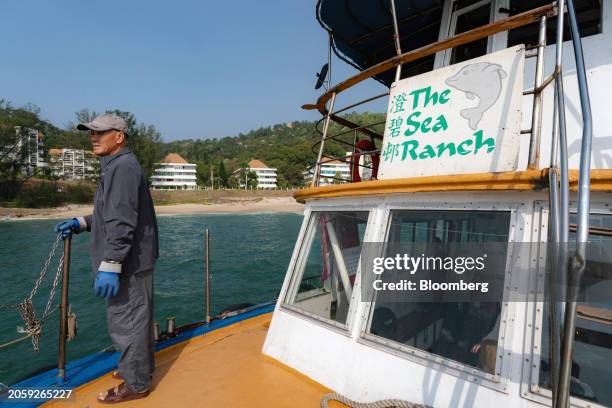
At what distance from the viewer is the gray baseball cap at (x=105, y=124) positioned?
9.62 feet

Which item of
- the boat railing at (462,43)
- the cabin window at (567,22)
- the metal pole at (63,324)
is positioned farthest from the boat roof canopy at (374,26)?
the metal pole at (63,324)

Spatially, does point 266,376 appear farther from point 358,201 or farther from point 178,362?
point 358,201

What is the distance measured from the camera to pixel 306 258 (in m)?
3.61

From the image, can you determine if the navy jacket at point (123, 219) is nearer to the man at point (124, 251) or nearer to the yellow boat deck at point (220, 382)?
the man at point (124, 251)

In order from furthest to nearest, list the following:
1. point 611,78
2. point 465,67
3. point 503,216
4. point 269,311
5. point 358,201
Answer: point 269,311 < point 358,201 < point 611,78 < point 465,67 < point 503,216

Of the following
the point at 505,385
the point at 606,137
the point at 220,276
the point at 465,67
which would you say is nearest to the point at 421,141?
the point at 465,67

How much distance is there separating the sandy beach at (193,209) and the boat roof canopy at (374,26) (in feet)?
185

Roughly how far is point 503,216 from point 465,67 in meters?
1.13

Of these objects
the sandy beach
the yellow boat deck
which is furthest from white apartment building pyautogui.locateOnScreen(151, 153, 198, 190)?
the yellow boat deck

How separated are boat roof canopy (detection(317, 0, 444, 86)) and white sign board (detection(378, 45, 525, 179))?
2.05 m

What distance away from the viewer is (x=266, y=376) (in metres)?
3.10

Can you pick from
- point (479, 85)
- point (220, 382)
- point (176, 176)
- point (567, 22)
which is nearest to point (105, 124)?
point (220, 382)

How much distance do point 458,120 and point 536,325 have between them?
142 centimetres

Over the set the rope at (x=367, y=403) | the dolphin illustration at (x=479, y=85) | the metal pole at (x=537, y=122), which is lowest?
the rope at (x=367, y=403)
